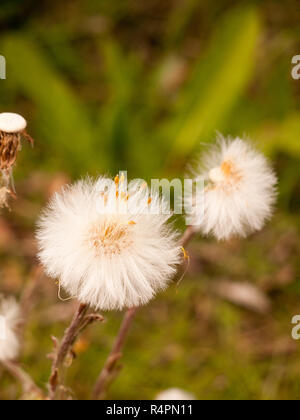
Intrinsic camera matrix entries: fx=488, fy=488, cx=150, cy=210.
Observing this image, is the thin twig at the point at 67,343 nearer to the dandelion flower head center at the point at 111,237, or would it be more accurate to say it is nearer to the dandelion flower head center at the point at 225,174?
the dandelion flower head center at the point at 111,237

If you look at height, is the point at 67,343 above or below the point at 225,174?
below

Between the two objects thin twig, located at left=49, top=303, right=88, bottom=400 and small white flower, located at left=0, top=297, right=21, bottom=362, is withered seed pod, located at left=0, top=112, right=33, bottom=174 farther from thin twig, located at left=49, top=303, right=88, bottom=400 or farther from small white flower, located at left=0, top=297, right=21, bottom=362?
small white flower, located at left=0, top=297, right=21, bottom=362

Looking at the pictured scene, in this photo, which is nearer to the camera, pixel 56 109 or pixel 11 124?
pixel 11 124

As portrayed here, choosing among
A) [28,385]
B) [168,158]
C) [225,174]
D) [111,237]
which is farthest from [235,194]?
[168,158]

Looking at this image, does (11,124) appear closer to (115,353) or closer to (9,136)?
(9,136)

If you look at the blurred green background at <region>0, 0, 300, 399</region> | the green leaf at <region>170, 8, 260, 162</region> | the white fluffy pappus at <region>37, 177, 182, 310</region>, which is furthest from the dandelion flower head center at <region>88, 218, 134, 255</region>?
the green leaf at <region>170, 8, 260, 162</region>

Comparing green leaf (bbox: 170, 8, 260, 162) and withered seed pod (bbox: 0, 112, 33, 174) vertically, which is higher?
green leaf (bbox: 170, 8, 260, 162)

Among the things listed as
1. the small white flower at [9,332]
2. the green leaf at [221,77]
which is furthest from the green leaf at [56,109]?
the small white flower at [9,332]
